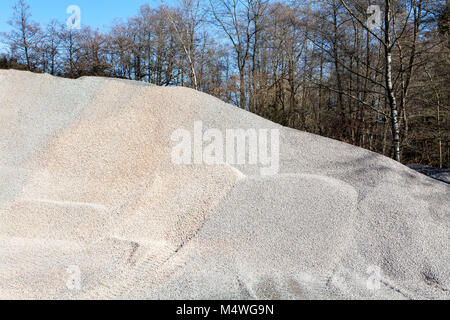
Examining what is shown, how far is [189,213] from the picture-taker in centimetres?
454

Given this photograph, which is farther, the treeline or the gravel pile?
the treeline

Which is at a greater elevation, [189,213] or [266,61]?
[266,61]

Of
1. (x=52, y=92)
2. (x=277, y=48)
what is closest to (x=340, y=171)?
(x=52, y=92)

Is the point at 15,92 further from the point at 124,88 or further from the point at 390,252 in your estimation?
the point at 390,252

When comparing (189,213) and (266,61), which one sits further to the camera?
(266,61)

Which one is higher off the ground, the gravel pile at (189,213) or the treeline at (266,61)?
the treeline at (266,61)

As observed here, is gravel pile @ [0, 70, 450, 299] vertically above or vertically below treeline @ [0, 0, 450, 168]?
below

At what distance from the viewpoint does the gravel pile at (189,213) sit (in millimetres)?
3367

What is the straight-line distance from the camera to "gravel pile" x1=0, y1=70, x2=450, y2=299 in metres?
3.37

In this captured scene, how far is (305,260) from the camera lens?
12.1ft

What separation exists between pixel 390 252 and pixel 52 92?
6.94 meters

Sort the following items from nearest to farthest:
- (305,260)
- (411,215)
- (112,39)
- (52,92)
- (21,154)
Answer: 1. (305,260)
2. (411,215)
3. (21,154)
4. (52,92)
5. (112,39)

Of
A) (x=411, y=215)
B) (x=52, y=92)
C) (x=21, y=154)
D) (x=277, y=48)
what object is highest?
(x=277, y=48)

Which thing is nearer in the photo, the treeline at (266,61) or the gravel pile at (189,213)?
the gravel pile at (189,213)
